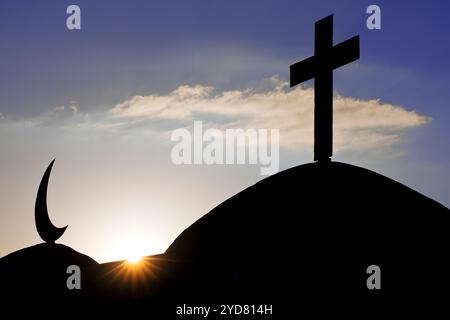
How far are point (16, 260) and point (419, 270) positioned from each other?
8.17 metres

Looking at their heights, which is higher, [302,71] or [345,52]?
[345,52]

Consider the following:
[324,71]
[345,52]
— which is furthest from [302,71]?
[345,52]

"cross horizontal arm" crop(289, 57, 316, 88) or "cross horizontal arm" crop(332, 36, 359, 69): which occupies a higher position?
"cross horizontal arm" crop(332, 36, 359, 69)

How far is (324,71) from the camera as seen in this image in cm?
1307

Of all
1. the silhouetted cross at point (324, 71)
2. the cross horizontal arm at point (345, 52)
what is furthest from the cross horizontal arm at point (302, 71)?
the cross horizontal arm at point (345, 52)

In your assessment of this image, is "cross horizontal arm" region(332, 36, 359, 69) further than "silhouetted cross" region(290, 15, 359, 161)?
Yes

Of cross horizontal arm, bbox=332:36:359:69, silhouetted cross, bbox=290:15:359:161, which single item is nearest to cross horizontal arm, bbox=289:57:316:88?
silhouetted cross, bbox=290:15:359:161

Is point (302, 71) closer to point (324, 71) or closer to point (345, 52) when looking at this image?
point (324, 71)

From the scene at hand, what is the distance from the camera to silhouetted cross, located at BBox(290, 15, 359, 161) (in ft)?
40.9

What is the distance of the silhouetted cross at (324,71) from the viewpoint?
491 inches

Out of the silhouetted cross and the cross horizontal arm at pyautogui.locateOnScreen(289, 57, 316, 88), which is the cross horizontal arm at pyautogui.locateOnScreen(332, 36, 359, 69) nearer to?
the silhouetted cross

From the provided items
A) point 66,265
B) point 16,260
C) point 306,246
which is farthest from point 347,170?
point 16,260

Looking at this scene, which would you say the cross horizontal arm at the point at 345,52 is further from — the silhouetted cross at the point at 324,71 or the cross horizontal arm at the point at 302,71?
the cross horizontal arm at the point at 302,71
